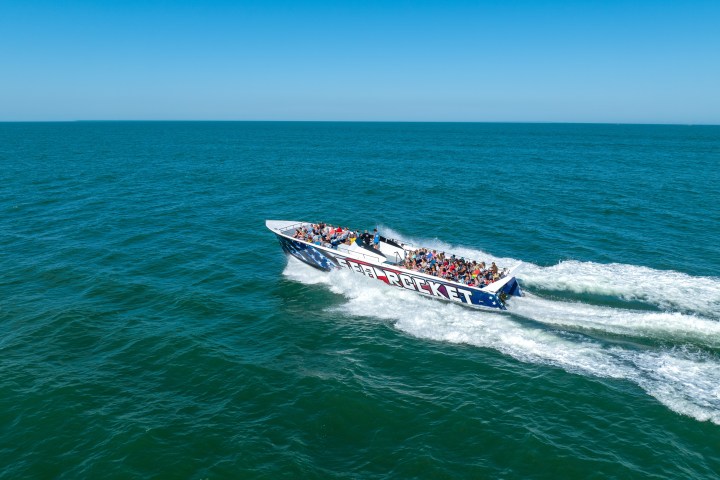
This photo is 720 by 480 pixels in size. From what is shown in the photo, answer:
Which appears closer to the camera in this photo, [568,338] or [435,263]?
[568,338]

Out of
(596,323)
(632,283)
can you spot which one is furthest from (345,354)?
(632,283)

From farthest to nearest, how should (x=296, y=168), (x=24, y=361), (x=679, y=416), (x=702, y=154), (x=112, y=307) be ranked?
(x=702, y=154) → (x=296, y=168) → (x=112, y=307) → (x=24, y=361) → (x=679, y=416)

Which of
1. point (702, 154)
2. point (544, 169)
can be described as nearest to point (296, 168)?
point (544, 169)

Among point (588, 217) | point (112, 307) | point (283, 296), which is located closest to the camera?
point (112, 307)

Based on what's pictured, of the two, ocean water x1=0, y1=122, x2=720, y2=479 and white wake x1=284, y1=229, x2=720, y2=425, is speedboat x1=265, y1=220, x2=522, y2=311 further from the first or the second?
ocean water x1=0, y1=122, x2=720, y2=479

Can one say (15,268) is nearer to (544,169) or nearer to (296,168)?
(296,168)

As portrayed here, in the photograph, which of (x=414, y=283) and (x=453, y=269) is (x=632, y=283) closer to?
(x=453, y=269)
